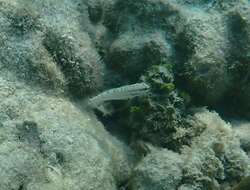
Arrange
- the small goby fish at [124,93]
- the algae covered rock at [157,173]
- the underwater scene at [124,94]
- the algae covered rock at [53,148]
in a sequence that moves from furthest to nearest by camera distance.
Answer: the small goby fish at [124,93], the algae covered rock at [157,173], the underwater scene at [124,94], the algae covered rock at [53,148]

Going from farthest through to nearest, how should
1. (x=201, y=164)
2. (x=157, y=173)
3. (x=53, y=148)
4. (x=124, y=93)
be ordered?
(x=124, y=93)
(x=201, y=164)
(x=157, y=173)
(x=53, y=148)

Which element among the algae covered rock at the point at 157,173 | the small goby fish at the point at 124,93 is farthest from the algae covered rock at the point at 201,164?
the small goby fish at the point at 124,93

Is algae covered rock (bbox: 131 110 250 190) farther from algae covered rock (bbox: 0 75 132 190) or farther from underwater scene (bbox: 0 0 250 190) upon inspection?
algae covered rock (bbox: 0 75 132 190)

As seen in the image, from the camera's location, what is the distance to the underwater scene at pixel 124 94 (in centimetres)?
401

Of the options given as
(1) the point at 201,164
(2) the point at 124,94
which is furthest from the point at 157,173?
(2) the point at 124,94

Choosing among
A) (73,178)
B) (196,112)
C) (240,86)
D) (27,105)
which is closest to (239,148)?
(196,112)

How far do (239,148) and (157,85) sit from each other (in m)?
1.30

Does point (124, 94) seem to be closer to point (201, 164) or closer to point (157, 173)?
point (157, 173)

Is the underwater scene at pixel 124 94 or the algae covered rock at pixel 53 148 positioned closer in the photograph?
the algae covered rock at pixel 53 148

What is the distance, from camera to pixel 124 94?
4.76m

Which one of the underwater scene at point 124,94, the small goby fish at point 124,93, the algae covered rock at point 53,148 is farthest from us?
the small goby fish at point 124,93

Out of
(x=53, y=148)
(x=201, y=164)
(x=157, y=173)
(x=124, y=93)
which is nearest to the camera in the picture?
(x=53, y=148)

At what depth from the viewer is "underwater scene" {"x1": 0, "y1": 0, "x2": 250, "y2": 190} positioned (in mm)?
4012

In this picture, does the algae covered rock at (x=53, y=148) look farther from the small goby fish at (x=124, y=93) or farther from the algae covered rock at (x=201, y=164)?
the algae covered rock at (x=201, y=164)
